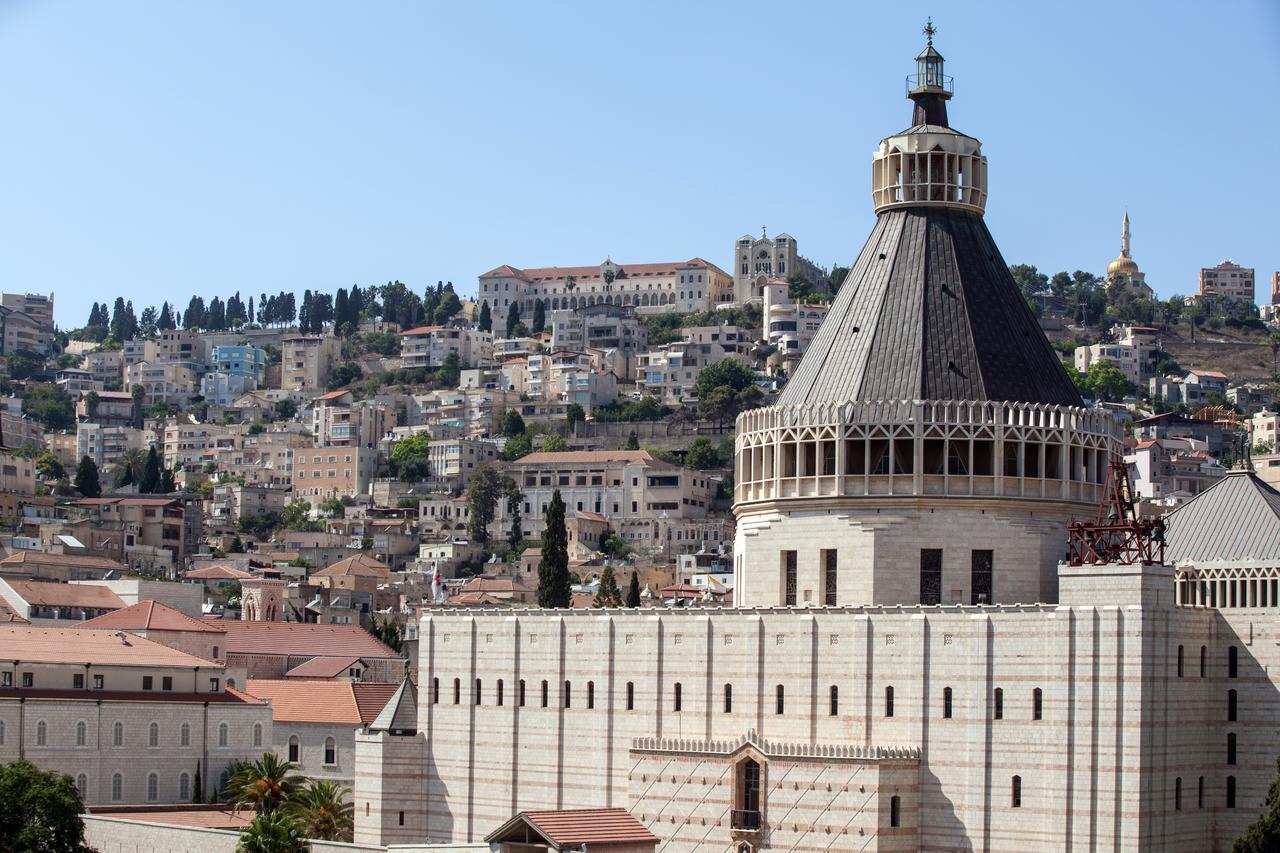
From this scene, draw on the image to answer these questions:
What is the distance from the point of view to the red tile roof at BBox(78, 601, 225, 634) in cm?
10519

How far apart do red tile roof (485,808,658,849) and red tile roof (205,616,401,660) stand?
50.9 m

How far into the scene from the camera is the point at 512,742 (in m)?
71.0

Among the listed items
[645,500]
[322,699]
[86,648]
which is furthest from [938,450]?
[645,500]

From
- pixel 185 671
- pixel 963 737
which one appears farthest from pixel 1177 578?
pixel 185 671

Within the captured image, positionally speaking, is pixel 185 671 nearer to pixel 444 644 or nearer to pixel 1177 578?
pixel 444 644

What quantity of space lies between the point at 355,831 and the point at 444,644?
6.30 metres

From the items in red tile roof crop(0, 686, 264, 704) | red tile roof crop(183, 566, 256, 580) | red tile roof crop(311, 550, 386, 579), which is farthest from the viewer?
red tile roof crop(311, 550, 386, 579)

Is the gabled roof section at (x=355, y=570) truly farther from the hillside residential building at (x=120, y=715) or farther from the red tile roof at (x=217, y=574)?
the hillside residential building at (x=120, y=715)

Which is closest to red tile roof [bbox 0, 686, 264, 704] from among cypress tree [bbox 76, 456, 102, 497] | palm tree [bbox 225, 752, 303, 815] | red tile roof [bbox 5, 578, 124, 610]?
palm tree [bbox 225, 752, 303, 815]

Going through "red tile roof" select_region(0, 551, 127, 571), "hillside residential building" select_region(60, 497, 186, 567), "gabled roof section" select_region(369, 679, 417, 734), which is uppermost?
"hillside residential building" select_region(60, 497, 186, 567)

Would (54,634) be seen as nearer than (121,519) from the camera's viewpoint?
Yes

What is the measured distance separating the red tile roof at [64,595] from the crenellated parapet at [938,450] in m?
58.8

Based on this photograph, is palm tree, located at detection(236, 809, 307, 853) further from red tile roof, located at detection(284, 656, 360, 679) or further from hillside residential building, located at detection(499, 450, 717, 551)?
hillside residential building, located at detection(499, 450, 717, 551)

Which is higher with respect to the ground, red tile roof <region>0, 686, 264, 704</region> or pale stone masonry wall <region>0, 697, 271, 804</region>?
red tile roof <region>0, 686, 264, 704</region>
